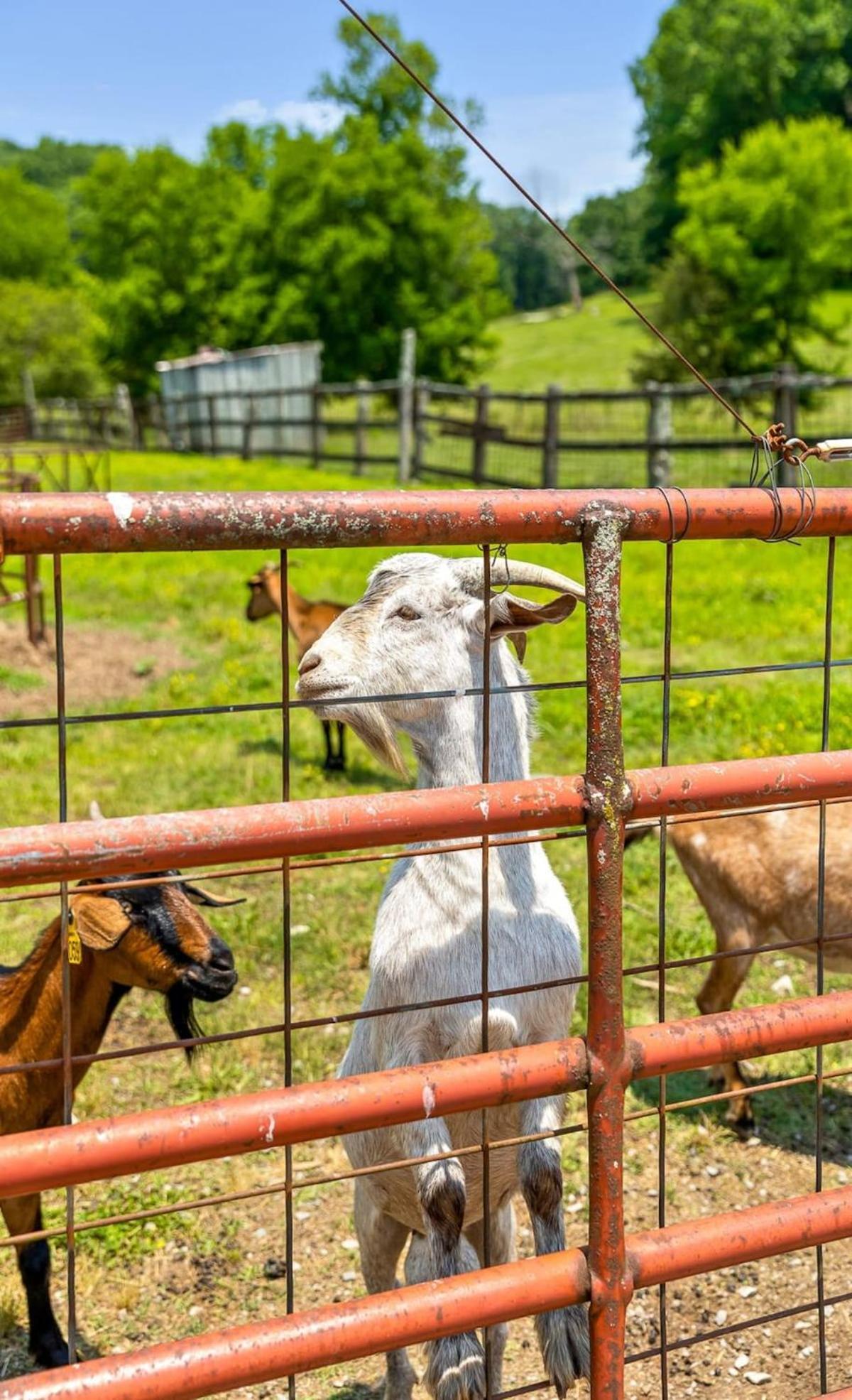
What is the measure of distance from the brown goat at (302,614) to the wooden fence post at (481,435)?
9.33m

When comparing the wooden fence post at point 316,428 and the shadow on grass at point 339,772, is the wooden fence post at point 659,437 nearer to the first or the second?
the wooden fence post at point 316,428

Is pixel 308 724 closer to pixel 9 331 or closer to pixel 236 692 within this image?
pixel 236 692

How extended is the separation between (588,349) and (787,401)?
3151 cm

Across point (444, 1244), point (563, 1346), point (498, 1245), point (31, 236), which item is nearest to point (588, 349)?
point (31, 236)

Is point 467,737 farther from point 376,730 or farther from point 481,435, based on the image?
point 481,435

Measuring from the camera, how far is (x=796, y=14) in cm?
5775

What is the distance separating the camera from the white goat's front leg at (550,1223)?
82.1 inches

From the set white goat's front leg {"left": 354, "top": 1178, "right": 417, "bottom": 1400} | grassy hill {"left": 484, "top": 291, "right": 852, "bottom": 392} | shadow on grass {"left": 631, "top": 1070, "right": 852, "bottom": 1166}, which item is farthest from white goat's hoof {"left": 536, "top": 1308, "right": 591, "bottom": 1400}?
grassy hill {"left": 484, "top": 291, "right": 852, "bottom": 392}

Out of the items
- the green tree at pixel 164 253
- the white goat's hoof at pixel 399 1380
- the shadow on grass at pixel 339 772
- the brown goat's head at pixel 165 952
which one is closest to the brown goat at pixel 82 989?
the brown goat's head at pixel 165 952

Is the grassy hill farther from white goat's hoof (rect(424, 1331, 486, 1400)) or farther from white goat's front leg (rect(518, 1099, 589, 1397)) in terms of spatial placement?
white goat's hoof (rect(424, 1331, 486, 1400))

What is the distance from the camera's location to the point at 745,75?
5688 cm

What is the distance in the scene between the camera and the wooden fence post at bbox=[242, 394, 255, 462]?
27.9 m

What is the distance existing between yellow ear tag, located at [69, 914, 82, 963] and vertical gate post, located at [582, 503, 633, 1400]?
156cm

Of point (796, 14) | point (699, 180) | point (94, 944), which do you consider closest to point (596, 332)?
point (699, 180)
